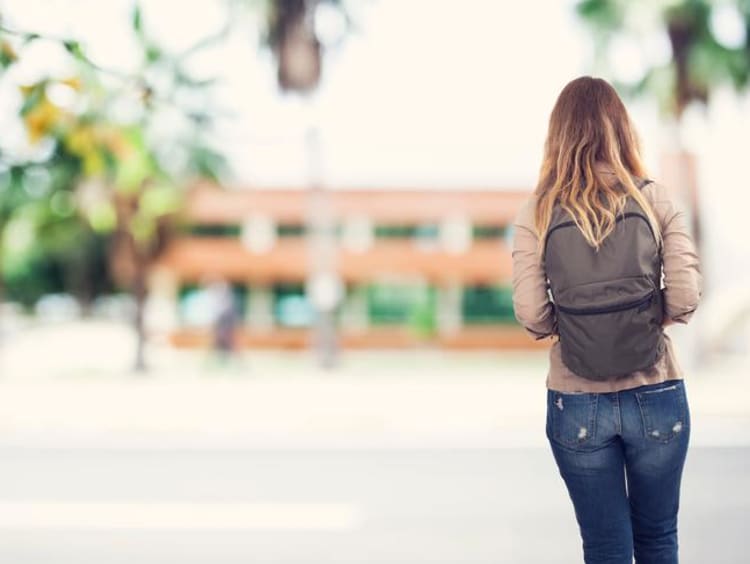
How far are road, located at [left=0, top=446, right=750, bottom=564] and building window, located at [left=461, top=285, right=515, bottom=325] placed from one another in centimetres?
1991

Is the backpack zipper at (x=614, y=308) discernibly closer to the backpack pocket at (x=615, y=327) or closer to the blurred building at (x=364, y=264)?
the backpack pocket at (x=615, y=327)

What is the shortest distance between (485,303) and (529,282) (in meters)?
26.1

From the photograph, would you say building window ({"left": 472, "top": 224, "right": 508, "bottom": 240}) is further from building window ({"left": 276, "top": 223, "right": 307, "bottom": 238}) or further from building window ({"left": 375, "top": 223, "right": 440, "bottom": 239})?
building window ({"left": 276, "top": 223, "right": 307, "bottom": 238})

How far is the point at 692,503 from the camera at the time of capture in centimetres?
595

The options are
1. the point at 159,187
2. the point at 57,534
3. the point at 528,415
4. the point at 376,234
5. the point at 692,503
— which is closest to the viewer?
the point at 57,534

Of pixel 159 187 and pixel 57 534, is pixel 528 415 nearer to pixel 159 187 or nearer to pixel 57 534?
pixel 57 534

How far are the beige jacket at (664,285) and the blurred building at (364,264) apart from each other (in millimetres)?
25034

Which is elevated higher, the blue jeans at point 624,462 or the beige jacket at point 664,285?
the beige jacket at point 664,285

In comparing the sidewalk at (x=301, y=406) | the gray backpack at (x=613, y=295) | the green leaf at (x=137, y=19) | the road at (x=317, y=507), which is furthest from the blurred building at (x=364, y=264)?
the gray backpack at (x=613, y=295)

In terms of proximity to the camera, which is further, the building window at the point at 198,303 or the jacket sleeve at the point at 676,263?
the building window at the point at 198,303

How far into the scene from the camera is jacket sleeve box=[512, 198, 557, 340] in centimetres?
238

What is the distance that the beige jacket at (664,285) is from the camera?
2309 mm

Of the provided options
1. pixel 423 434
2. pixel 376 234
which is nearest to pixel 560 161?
pixel 423 434

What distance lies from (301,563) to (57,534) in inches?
67.8
